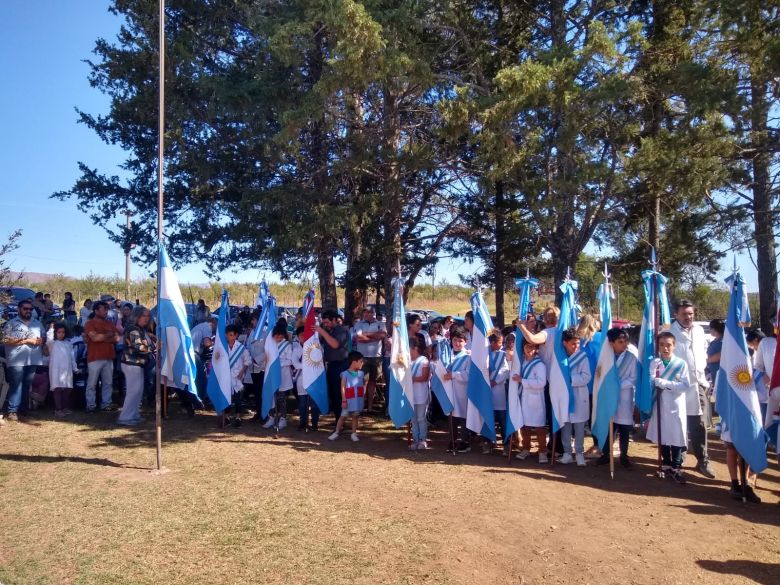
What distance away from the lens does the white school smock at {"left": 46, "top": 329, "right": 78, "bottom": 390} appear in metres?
11.5

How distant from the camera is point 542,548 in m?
5.63

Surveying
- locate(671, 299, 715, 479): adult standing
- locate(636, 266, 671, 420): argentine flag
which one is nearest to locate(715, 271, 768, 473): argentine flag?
locate(671, 299, 715, 479): adult standing

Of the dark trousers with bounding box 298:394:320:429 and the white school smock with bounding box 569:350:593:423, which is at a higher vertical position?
the white school smock with bounding box 569:350:593:423

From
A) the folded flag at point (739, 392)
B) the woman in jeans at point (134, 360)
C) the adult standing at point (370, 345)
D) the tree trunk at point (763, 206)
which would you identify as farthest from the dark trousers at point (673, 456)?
the woman in jeans at point (134, 360)

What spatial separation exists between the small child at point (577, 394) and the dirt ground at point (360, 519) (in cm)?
31

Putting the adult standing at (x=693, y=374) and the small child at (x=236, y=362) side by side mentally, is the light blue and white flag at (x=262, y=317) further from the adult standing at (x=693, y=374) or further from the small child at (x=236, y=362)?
the adult standing at (x=693, y=374)

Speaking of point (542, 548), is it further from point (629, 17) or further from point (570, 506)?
point (629, 17)

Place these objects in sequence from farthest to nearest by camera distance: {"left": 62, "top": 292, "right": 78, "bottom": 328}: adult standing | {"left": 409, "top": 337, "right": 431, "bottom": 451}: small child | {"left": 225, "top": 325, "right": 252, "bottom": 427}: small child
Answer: {"left": 62, "top": 292, "right": 78, "bottom": 328}: adult standing
{"left": 225, "top": 325, "right": 252, "bottom": 427}: small child
{"left": 409, "top": 337, "right": 431, "bottom": 451}: small child

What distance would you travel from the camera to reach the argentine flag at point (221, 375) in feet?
35.2

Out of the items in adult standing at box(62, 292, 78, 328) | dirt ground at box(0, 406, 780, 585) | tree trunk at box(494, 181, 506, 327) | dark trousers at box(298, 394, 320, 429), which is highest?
tree trunk at box(494, 181, 506, 327)

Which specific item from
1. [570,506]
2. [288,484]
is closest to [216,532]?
[288,484]

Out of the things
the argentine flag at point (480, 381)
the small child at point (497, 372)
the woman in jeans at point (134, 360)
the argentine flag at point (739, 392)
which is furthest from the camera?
the woman in jeans at point (134, 360)

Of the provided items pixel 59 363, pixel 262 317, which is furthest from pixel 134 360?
pixel 262 317

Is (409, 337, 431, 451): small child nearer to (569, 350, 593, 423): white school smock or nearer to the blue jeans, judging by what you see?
(569, 350, 593, 423): white school smock
